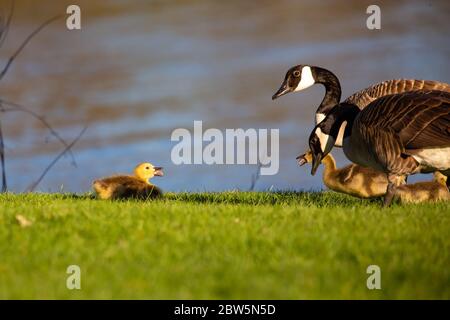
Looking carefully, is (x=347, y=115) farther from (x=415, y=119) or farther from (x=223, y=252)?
(x=223, y=252)

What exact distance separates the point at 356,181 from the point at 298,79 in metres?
2.51

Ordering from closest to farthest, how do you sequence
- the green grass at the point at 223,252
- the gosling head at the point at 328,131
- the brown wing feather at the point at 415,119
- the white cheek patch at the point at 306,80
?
the green grass at the point at 223,252 < the brown wing feather at the point at 415,119 < the gosling head at the point at 328,131 < the white cheek patch at the point at 306,80

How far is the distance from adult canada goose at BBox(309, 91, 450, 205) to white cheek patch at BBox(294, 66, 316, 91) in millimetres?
2666

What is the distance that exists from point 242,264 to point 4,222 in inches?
160

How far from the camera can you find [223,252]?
25.5 ft

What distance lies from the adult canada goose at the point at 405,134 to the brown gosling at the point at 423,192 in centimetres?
109

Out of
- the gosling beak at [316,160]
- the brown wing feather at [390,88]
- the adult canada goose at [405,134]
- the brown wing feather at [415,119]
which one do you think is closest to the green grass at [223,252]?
the adult canada goose at [405,134]

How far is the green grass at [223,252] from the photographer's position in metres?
6.58

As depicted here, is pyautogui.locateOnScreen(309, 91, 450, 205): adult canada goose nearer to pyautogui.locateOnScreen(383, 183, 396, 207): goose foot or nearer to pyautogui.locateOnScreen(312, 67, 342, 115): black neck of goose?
pyautogui.locateOnScreen(383, 183, 396, 207): goose foot

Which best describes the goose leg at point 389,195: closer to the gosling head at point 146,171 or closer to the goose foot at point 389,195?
the goose foot at point 389,195

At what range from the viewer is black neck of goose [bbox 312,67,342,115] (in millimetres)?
14648

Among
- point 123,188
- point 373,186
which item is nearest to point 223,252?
point 123,188

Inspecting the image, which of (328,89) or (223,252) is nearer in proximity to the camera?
(223,252)
